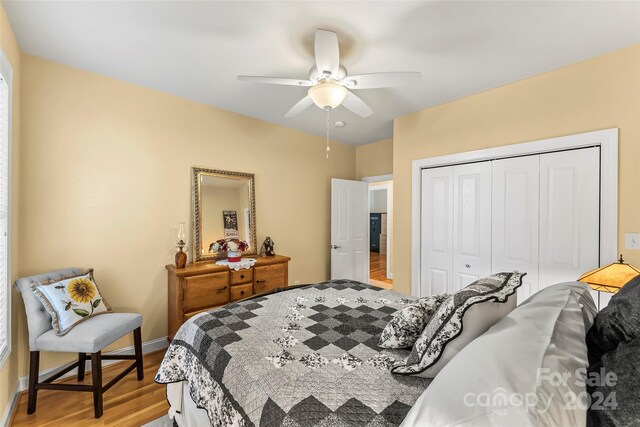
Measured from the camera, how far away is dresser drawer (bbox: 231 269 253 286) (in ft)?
9.61

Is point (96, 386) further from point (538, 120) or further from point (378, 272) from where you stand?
point (378, 272)

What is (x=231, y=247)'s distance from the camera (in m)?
3.26

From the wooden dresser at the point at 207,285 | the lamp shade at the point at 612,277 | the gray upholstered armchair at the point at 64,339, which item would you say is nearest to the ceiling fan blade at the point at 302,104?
the wooden dresser at the point at 207,285

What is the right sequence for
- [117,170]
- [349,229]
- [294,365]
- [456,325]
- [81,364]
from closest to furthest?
1. [456,325]
2. [294,365]
3. [81,364]
4. [117,170]
5. [349,229]

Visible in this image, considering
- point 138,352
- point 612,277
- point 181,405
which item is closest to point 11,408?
point 138,352

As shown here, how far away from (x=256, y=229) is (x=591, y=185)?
333cm

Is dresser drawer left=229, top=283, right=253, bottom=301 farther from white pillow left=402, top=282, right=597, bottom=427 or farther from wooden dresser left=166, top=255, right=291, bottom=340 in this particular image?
white pillow left=402, top=282, right=597, bottom=427

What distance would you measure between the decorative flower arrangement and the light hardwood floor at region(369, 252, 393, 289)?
2.94 meters

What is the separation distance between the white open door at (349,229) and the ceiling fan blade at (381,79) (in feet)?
7.90

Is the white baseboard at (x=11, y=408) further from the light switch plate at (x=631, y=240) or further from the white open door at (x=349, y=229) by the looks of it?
the light switch plate at (x=631, y=240)

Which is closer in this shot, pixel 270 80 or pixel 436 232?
pixel 270 80

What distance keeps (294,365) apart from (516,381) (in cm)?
84

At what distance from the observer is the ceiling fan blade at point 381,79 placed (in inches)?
69.1

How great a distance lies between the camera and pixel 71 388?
6.17 ft
